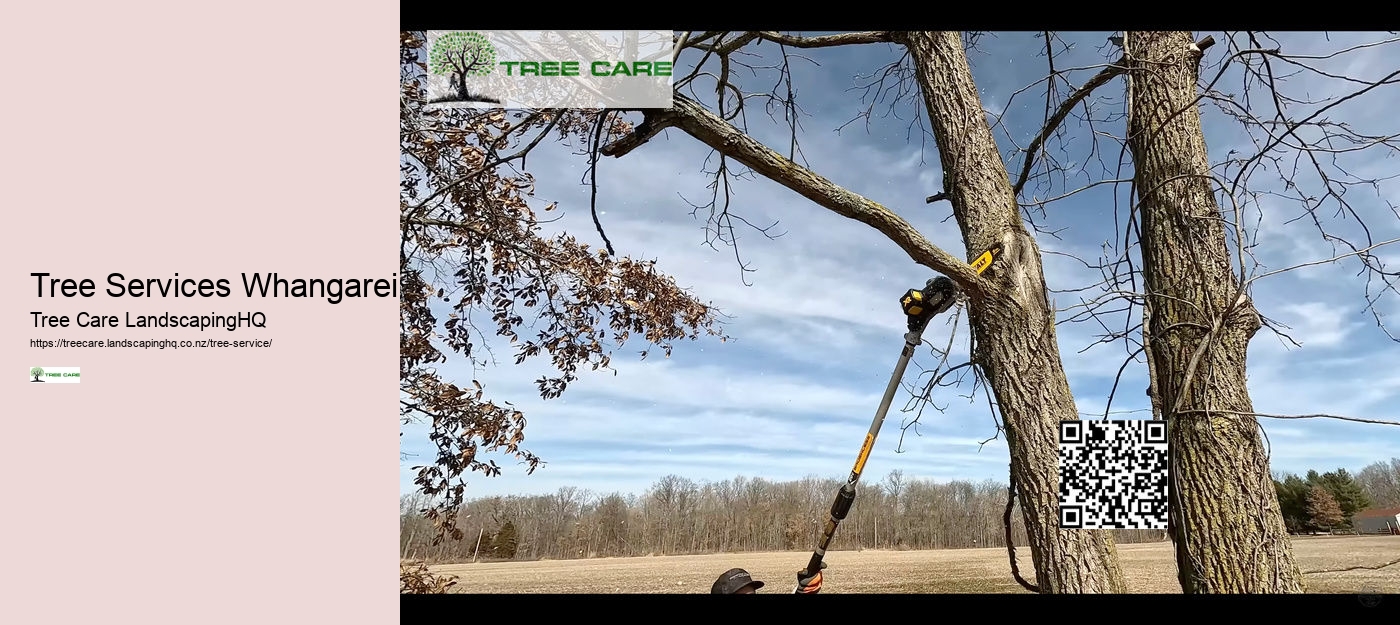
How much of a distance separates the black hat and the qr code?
2.22 ft

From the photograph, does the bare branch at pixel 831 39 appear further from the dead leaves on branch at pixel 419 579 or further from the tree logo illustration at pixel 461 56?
the dead leaves on branch at pixel 419 579

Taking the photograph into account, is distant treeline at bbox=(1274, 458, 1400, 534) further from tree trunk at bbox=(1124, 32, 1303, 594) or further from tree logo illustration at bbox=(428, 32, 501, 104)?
tree logo illustration at bbox=(428, 32, 501, 104)

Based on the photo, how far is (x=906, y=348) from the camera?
64.1 inches

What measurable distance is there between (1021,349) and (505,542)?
11.4ft

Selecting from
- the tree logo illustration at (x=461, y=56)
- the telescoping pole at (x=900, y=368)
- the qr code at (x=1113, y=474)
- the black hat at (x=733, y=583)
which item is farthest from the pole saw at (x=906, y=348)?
the tree logo illustration at (x=461, y=56)

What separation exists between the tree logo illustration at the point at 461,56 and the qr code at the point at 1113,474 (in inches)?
69.4

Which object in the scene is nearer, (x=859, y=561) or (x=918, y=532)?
(x=859, y=561)

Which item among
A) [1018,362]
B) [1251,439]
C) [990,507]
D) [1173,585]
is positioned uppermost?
[1018,362]

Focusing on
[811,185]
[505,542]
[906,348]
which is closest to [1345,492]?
[906,348]

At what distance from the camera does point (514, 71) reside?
2246 millimetres

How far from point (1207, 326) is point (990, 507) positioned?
4.43 meters

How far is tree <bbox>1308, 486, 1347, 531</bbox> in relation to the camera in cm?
309
